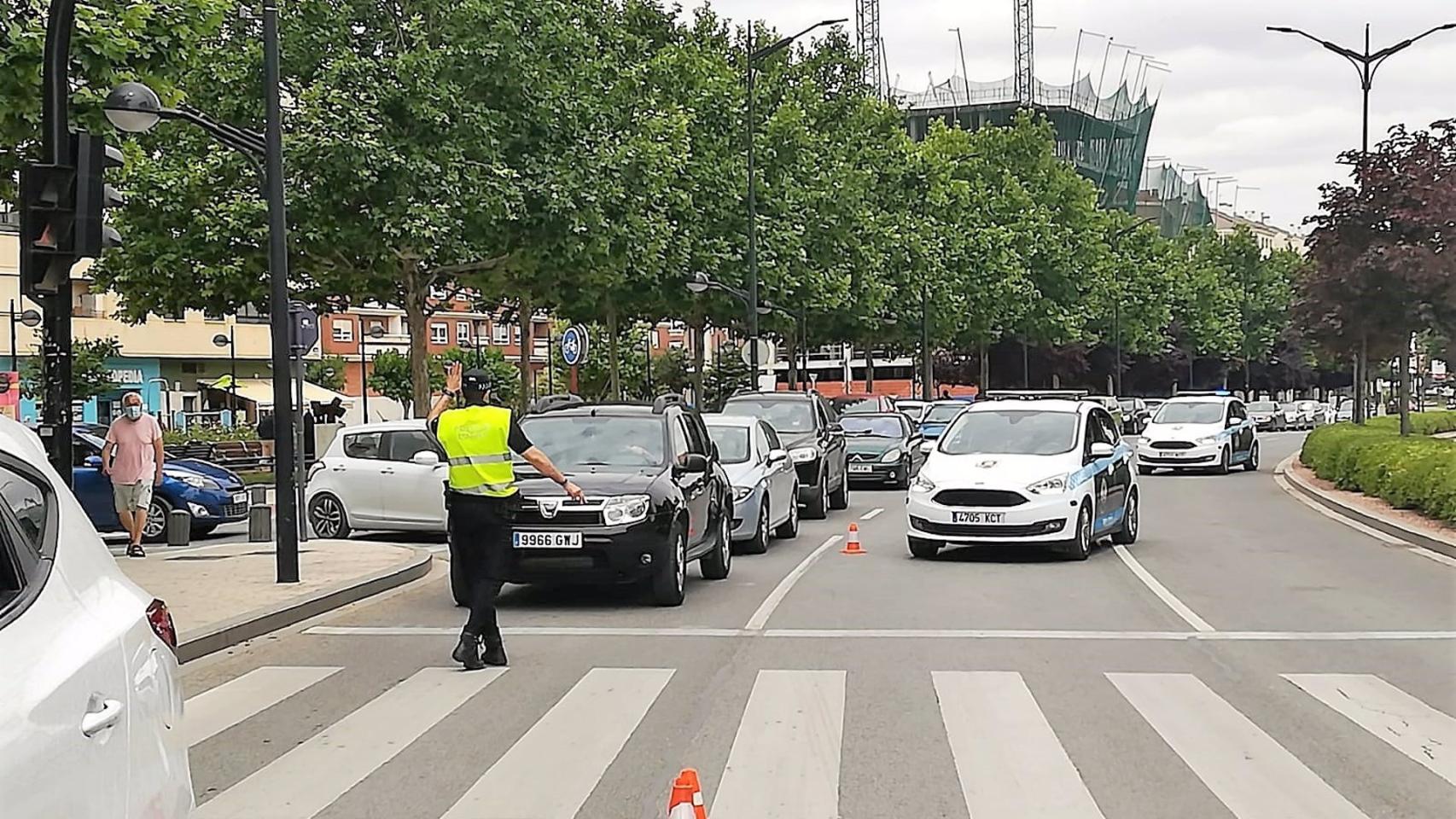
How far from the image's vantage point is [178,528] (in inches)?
763

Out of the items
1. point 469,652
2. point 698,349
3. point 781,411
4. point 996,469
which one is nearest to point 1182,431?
point 781,411

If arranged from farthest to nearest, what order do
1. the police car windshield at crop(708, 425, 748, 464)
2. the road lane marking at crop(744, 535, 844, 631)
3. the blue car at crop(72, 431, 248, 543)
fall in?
the blue car at crop(72, 431, 248, 543), the police car windshield at crop(708, 425, 748, 464), the road lane marking at crop(744, 535, 844, 631)

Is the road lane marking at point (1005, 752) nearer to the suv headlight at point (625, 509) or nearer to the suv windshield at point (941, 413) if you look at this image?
the suv headlight at point (625, 509)

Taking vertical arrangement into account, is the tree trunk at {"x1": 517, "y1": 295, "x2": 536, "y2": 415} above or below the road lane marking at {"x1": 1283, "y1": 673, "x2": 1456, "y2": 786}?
above

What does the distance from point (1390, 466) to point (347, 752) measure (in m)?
18.9

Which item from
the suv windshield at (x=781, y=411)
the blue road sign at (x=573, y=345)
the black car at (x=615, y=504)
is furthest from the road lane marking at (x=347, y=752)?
the blue road sign at (x=573, y=345)

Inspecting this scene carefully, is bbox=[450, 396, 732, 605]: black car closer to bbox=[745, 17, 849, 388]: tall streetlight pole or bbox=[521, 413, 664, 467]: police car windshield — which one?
bbox=[521, 413, 664, 467]: police car windshield

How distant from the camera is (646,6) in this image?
46.2 metres

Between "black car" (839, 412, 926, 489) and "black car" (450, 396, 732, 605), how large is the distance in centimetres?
1559

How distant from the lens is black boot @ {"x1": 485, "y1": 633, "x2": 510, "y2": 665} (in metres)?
9.88

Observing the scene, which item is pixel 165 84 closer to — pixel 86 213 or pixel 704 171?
pixel 86 213

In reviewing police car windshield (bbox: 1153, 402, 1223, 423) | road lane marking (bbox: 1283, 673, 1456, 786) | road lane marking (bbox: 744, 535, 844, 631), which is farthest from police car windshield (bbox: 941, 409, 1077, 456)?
police car windshield (bbox: 1153, 402, 1223, 423)

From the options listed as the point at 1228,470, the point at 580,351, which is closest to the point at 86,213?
the point at 580,351

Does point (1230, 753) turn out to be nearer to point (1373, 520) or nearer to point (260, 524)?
point (260, 524)
